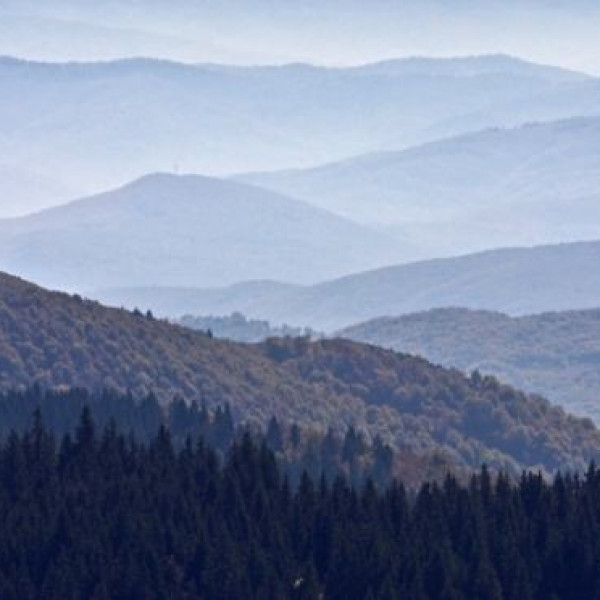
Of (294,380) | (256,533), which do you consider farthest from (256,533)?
(294,380)

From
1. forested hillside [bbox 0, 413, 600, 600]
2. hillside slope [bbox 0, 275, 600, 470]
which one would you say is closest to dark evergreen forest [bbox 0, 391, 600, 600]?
forested hillside [bbox 0, 413, 600, 600]

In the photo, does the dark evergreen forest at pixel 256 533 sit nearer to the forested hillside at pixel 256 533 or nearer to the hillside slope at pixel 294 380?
the forested hillside at pixel 256 533

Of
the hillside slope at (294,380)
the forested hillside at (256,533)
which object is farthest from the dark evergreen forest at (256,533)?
the hillside slope at (294,380)

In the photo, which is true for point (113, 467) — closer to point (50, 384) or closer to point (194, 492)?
point (194, 492)

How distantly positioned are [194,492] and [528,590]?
27.6 feet

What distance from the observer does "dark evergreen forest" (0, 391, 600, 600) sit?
58375 millimetres

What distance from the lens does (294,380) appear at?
465ft

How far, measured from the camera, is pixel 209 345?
5615 inches

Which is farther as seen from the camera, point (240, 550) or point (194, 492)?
point (194, 492)

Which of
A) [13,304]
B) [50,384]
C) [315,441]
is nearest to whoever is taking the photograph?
[315,441]

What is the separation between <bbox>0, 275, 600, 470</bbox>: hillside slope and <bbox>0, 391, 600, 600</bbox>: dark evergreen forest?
50.8 m

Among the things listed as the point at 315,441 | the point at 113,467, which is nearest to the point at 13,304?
the point at 315,441

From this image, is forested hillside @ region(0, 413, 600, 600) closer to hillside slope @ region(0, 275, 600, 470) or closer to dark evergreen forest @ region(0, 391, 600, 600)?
dark evergreen forest @ region(0, 391, 600, 600)

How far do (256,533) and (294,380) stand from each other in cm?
7885
